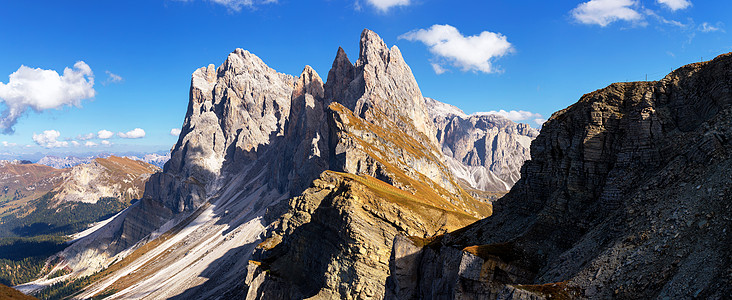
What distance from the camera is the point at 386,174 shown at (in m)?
172

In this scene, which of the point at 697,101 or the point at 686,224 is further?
the point at 697,101

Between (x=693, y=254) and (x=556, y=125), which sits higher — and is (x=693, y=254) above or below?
below

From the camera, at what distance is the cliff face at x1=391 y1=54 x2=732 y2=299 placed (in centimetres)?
2166

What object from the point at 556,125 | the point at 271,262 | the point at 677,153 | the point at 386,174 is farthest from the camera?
the point at 386,174

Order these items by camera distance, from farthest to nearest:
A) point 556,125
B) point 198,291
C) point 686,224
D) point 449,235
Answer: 1. point 198,291
2. point 449,235
3. point 556,125
4. point 686,224

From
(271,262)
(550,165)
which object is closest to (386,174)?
(271,262)

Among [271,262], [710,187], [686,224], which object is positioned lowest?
[271,262]

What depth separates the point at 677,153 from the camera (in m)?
27.3

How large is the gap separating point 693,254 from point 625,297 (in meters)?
4.33

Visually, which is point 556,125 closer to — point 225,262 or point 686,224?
point 686,224

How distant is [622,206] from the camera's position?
2736cm

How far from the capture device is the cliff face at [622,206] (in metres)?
21.7

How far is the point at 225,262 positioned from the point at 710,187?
7492 inches

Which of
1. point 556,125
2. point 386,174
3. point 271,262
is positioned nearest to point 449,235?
point 556,125
